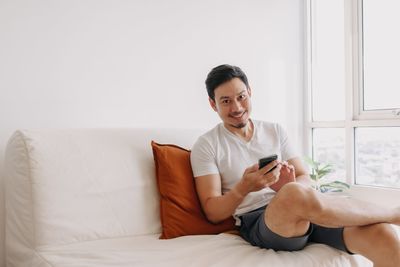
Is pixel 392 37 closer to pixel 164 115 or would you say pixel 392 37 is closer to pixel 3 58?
pixel 164 115

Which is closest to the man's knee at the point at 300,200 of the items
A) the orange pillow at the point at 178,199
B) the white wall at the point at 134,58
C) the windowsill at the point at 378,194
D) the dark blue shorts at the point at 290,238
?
the dark blue shorts at the point at 290,238

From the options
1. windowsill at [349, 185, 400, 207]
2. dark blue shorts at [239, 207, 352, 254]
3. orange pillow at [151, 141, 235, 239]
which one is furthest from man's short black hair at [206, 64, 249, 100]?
windowsill at [349, 185, 400, 207]

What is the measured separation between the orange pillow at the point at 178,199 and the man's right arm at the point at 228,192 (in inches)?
1.8

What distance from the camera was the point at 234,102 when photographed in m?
1.83

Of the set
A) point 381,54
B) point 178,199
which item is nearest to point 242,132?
point 178,199

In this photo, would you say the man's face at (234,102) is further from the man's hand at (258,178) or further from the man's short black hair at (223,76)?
the man's hand at (258,178)

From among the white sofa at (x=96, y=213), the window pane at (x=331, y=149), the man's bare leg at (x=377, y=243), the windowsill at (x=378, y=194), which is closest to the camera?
the man's bare leg at (x=377, y=243)

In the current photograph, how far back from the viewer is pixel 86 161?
1719 mm

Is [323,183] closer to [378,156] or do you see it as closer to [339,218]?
[378,156]

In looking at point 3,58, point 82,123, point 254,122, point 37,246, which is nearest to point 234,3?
point 254,122

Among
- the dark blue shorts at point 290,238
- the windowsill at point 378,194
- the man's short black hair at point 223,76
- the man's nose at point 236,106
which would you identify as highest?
the man's short black hair at point 223,76

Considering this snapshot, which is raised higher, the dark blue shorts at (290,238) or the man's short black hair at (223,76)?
the man's short black hair at (223,76)

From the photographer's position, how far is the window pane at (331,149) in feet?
9.80

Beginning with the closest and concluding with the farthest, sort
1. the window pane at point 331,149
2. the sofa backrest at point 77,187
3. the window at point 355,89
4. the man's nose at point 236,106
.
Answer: the sofa backrest at point 77,187, the man's nose at point 236,106, the window at point 355,89, the window pane at point 331,149
